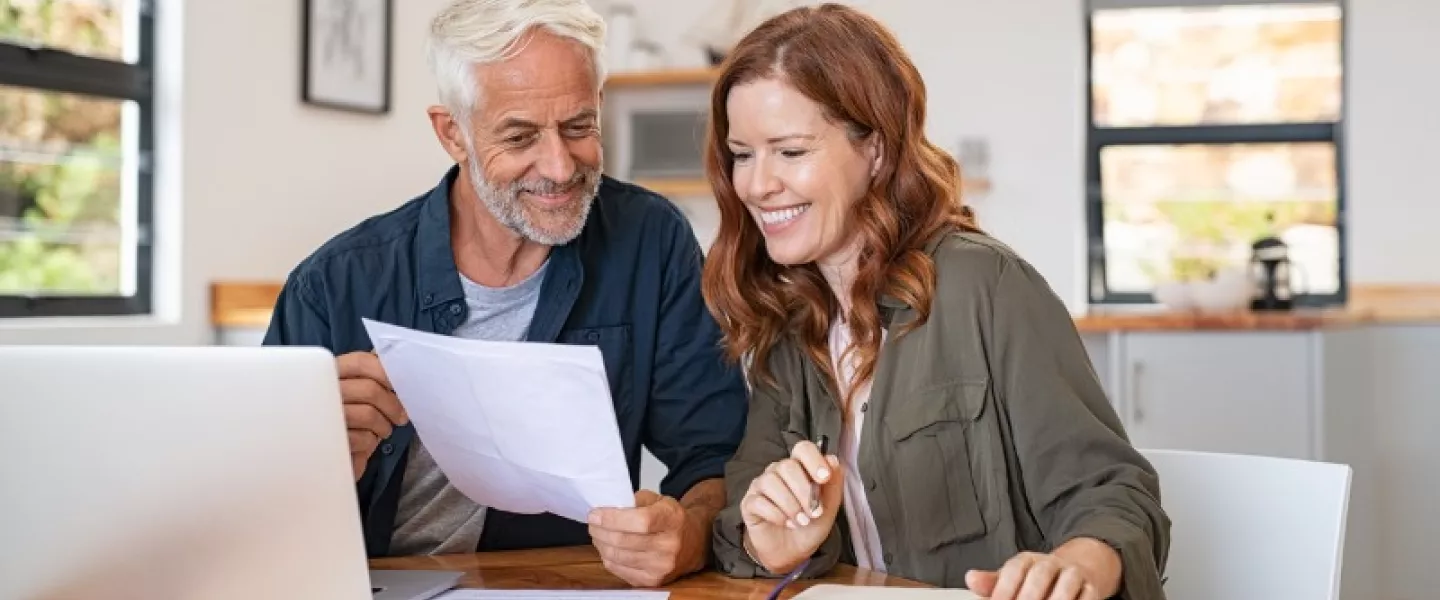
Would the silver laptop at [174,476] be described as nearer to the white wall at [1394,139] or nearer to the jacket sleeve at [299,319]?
the jacket sleeve at [299,319]

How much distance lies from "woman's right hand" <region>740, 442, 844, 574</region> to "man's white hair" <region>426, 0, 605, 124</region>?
65cm

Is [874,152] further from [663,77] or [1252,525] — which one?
[663,77]

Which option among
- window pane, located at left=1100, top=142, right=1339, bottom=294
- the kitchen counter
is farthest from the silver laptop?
window pane, located at left=1100, top=142, right=1339, bottom=294

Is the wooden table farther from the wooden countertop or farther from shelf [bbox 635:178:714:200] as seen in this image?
shelf [bbox 635:178:714:200]

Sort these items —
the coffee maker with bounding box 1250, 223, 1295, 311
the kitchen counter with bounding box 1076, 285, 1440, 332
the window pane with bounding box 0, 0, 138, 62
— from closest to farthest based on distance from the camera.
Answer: the window pane with bounding box 0, 0, 138, 62
the kitchen counter with bounding box 1076, 285, 1440, 332
the coffee maker with bounding box 1250, 223, 1295, 311

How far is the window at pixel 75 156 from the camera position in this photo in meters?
3.72

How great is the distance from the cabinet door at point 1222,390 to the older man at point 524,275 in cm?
232

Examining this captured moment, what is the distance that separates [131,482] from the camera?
1104 millimetres

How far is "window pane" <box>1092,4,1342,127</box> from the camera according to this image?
219 inches

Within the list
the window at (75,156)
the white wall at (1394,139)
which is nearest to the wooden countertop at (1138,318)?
the window at (75,156)

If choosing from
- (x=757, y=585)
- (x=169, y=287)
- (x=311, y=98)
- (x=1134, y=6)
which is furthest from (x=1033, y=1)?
(x=757, y=585)

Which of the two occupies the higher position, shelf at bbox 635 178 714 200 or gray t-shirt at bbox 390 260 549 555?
shelf at bbox 635 178 714 200

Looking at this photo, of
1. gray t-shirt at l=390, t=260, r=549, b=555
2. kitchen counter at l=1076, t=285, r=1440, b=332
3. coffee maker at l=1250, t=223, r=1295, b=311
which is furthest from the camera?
coffee maker at l=1250, t=223, r=1295, b=311

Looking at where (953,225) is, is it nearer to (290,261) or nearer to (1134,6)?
(290,261)
